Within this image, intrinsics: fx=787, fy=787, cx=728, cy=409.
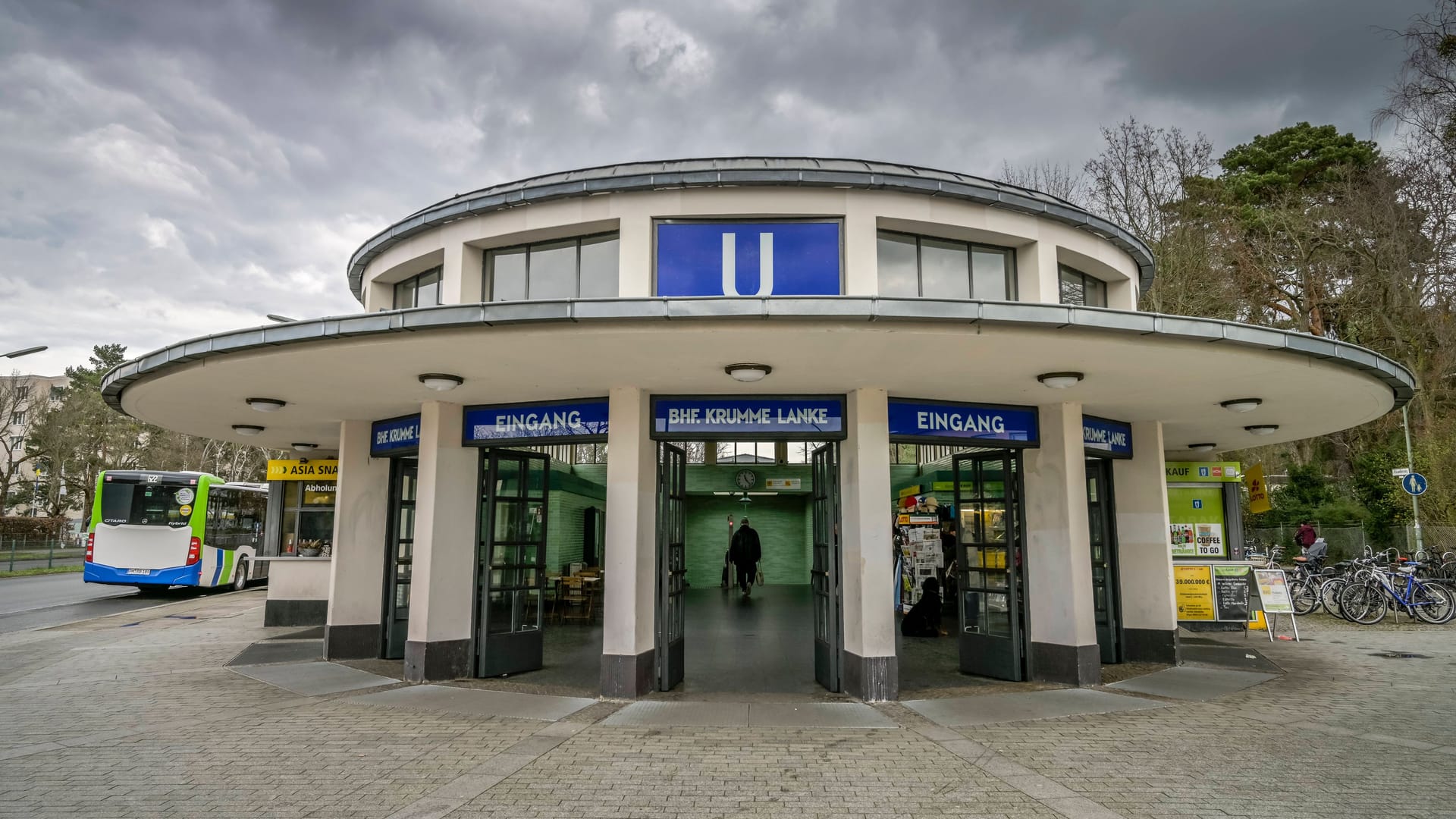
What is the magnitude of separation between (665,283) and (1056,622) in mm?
5422

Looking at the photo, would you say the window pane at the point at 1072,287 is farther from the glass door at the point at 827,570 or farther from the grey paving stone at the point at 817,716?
the grey paving stone at the point at 817,716

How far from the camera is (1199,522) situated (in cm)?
1390

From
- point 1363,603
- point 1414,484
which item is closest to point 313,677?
point 1363,603

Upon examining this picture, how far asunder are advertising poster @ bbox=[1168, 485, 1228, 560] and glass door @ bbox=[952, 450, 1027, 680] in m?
6.80

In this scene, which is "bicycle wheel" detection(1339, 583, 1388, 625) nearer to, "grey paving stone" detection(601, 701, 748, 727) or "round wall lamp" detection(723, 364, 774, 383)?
"grey paving stone" detection(601, 701, 748, 727)

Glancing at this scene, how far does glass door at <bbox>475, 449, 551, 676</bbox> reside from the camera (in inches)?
345

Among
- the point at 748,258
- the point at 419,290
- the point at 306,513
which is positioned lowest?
the point at 306,513

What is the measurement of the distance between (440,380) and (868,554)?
4.34 meters

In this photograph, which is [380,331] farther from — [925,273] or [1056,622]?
[1056,622]

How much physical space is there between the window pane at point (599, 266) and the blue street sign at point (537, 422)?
1.14 meters

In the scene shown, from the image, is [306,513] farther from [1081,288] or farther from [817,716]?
[1081,288]

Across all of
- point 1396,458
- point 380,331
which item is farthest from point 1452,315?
point 380,331

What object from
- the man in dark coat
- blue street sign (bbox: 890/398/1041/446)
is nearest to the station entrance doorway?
blue street sign (bbox: 890/398/1041/446)

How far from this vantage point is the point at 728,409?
7.89 m
